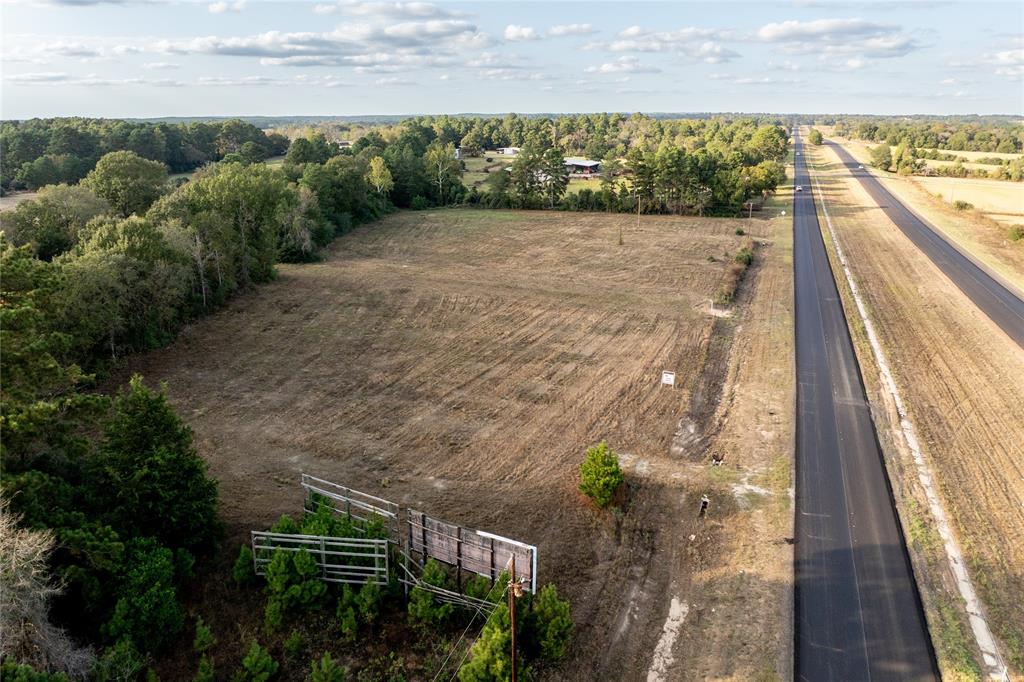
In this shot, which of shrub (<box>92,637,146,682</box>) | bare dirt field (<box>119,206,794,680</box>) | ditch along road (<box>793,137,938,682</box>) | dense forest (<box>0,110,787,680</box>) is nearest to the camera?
shrub (<box>92,637,146,682</box>)

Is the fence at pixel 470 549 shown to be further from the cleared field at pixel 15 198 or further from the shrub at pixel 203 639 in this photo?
the cleared field at pixel 15 198

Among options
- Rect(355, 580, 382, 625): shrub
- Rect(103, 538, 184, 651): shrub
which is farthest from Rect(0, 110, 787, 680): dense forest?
Rect(355, 580, 382, 625): shrub

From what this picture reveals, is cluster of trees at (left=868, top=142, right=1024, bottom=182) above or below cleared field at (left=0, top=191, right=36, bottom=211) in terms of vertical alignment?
above

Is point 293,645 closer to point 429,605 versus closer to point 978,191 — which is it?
point 429,605

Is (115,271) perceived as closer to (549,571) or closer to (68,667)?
(68,667)

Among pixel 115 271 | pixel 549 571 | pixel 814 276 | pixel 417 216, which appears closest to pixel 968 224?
pixel 814 276

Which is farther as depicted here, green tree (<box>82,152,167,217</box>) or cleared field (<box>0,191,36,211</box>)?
cleared field (<box>0,191,36,211</box>)

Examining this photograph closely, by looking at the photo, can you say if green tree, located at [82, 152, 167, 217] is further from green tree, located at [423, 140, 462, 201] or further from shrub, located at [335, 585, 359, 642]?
green tree, located at [423, 140, 462, 201]
